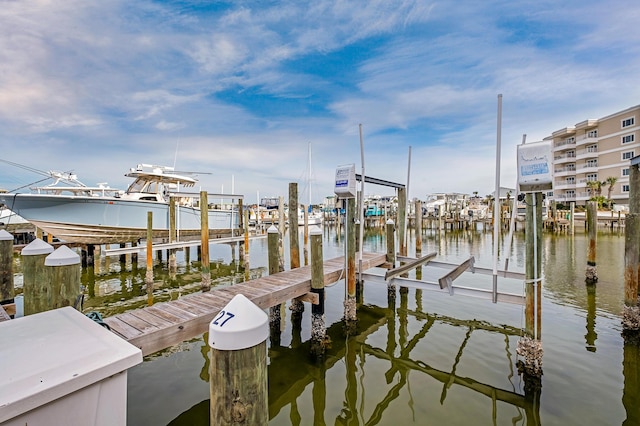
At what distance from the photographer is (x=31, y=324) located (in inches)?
94.1

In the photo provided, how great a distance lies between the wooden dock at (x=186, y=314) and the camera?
Result: 410 centimetres

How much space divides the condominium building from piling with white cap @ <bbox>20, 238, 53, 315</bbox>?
46745 millimetres

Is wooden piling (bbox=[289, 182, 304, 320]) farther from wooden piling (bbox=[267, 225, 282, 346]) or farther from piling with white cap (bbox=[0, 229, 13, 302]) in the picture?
piling with white cap (bbox=[0, 229, 13, 302])

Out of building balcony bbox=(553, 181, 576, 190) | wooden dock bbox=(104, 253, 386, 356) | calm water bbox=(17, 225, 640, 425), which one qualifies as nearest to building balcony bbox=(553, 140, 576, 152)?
building balcony bbox=(553, 181, 576, 190)

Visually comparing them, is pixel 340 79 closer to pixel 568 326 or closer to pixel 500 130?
pixel 500 130

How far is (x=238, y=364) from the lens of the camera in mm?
1864

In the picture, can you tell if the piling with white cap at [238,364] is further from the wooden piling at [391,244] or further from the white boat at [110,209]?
the white boat at [110,209]

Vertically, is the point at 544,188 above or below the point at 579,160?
below

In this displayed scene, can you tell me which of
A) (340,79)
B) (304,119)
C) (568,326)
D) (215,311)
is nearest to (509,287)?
(568,326)

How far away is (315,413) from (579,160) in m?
58.5

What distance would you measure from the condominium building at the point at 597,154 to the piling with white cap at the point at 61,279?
46.5 m

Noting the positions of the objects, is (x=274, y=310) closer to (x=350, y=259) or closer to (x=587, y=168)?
(x=350, y=259)

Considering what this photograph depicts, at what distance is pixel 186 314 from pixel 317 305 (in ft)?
8.36

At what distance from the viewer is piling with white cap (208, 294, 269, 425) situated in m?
1.82
